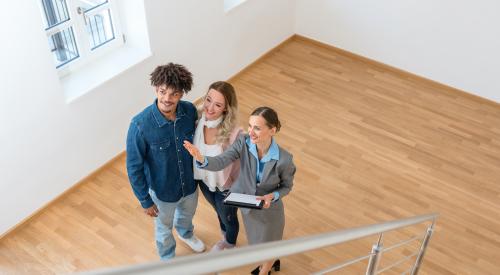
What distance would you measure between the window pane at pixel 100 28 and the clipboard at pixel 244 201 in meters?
1.95

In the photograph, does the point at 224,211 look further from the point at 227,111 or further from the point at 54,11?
the point at 54,11

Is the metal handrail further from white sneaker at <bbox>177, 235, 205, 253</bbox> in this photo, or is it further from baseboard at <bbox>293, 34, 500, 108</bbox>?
baseboard at <bbox>293, 34, 500, 108</bbox>

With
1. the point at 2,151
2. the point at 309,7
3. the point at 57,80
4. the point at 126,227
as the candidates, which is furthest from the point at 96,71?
the point at 309,7

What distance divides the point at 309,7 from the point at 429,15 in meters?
1.34

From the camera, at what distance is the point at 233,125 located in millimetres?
2576

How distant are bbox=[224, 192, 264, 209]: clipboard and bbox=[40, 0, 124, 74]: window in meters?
1.79

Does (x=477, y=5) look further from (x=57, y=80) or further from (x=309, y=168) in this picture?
(x=57, y=80)

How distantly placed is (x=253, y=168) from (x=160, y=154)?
492mm

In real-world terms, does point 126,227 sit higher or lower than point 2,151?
lower

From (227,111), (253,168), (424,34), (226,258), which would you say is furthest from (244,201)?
(424,34)

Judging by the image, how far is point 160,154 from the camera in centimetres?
254

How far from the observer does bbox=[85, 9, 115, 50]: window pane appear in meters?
3.73

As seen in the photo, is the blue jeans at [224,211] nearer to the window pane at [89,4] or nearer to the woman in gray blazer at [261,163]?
the woman in gray blazer at [261,163]

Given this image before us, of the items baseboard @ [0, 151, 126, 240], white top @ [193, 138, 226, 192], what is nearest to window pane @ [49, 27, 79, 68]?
baseboard @ [0, 151, 126, 240]
